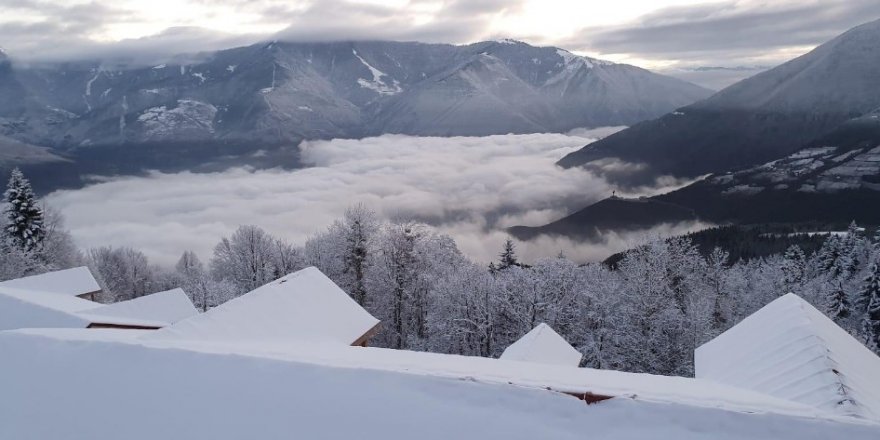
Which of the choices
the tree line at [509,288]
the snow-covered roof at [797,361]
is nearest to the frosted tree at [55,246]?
the tree line at [509,288]

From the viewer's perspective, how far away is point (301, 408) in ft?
24.5

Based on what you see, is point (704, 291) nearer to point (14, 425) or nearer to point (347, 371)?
point (347, 371)

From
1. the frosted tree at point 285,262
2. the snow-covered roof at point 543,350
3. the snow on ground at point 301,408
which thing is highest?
the snow on ground at point 301,408

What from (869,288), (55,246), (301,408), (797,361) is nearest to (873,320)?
(869,288)

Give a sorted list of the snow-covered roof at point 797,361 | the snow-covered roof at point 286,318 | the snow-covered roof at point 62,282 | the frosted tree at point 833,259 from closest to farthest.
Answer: the snow-covered roof at point 797,361, the snow-covered roof at point 286,318, the snow-covered roof at point 62,282, the frosted tree at point 833,259

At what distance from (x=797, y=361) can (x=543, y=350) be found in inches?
332

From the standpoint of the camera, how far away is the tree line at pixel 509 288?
2989cm

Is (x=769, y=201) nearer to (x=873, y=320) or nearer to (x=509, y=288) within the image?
(x=873, y=320)

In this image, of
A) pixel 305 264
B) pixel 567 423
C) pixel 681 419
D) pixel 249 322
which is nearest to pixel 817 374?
pixel 681 419

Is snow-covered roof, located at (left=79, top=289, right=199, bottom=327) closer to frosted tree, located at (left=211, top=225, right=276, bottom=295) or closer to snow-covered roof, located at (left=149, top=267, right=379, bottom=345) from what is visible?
snow-covered roof, located at (left=149, top=267, right=379, bottom=345)

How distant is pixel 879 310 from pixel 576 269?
71.6 feet

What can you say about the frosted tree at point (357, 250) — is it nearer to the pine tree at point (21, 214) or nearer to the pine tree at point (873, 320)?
the pine tree at point (21, 214)

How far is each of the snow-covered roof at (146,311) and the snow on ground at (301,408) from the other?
11911mm

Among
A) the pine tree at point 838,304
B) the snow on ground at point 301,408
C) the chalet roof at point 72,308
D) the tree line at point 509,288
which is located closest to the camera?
the snow on ground at point 301,408
